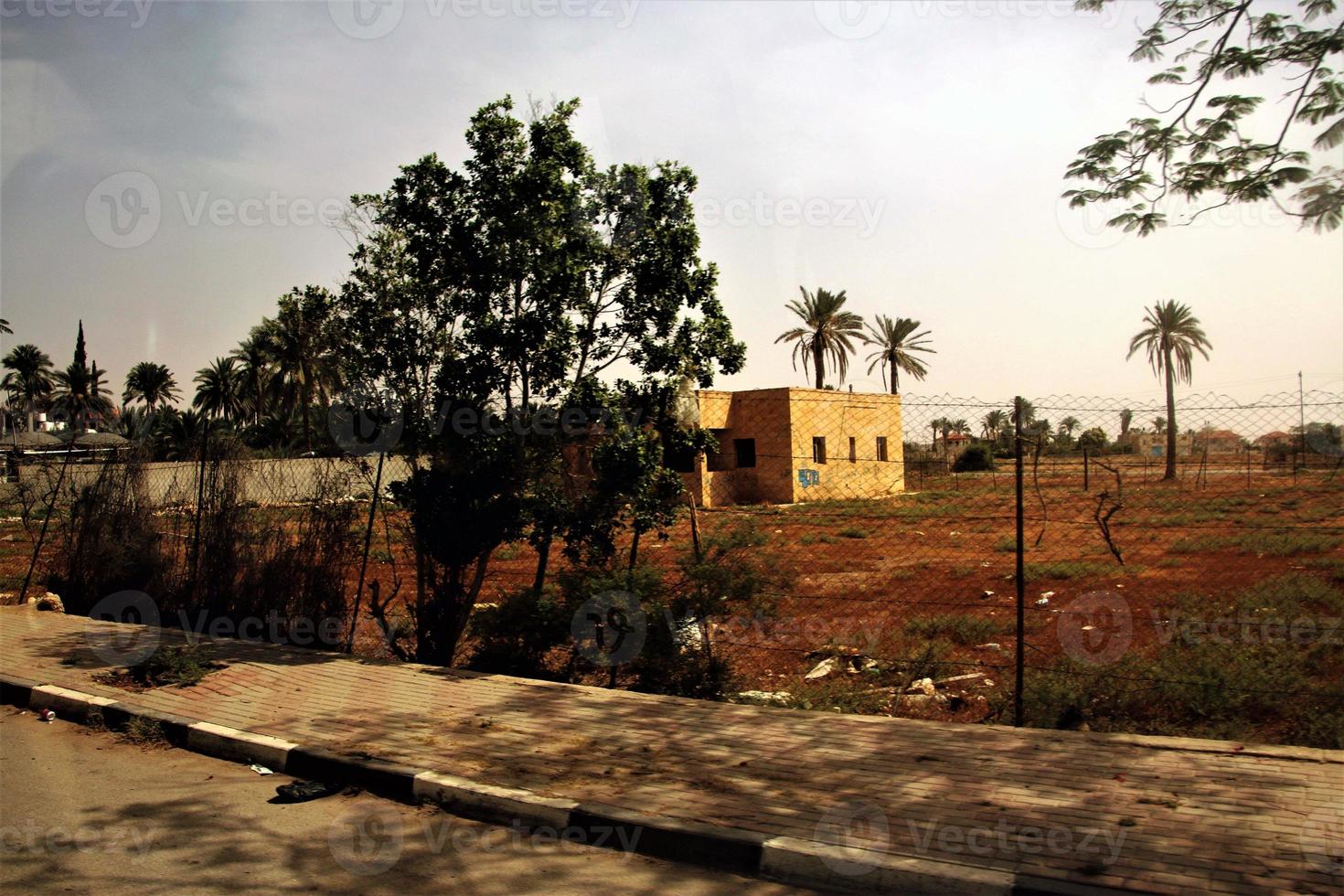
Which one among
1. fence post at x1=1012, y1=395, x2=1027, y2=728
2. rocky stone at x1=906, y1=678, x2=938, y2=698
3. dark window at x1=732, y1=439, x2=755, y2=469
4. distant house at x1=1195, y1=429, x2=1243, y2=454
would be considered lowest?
rocky stone at x1=906, y1=678, x2=938, y2=698

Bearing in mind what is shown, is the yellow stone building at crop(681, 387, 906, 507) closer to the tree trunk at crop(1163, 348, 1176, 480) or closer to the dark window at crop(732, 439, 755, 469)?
the dark window at crop(732, 439, 755, 469)

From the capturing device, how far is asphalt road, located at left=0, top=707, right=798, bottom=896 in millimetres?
4477

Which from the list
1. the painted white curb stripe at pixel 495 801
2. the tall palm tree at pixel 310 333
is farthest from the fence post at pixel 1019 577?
the tall palm tree at pixel 310 333

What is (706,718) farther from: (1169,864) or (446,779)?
(1169,864)

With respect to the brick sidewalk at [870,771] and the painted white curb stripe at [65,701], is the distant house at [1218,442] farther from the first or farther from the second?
the painted white curb stripe at [65,701]

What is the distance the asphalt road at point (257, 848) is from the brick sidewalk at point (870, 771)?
49cm

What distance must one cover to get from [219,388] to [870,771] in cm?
6782

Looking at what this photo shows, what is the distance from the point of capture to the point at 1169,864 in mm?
4344

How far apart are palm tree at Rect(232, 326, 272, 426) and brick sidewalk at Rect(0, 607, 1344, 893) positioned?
48.5 meters

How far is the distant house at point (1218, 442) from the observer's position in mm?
9000

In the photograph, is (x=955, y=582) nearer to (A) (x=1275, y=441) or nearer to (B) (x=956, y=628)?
(B) (x=956, y=628)

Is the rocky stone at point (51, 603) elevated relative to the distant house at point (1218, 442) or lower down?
lower down

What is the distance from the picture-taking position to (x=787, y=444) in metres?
35.8

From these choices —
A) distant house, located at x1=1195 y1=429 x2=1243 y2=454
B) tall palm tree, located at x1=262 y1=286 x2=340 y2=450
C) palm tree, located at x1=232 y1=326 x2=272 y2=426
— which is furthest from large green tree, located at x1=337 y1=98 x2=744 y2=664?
palm tree, located at x1=232 y1=326 x2=272 y2=426
